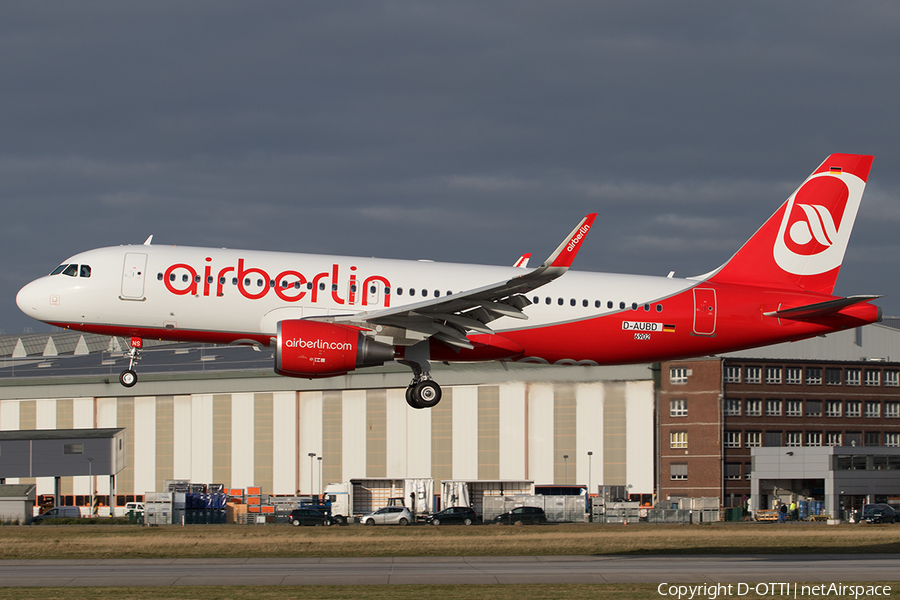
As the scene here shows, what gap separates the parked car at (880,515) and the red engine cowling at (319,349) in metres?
52.3

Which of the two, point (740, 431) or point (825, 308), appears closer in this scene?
point (825, 308)

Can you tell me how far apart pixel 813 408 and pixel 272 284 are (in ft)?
249

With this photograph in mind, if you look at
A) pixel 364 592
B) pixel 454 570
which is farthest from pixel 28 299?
pixel 454 570

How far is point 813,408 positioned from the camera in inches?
3890

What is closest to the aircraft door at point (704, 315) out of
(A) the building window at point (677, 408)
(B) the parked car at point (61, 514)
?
(A) the building window at point (677, 408)

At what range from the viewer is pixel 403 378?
86.2m

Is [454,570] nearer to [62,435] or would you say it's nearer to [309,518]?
[309,518]

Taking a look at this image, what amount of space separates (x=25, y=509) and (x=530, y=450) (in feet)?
117

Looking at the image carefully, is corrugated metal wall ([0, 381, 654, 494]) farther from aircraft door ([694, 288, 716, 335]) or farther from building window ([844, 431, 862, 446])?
aircraft door ([694, 288, 716, 335])

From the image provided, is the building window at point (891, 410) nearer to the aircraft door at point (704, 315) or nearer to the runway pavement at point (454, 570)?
the runway pavement at point (454, 570)

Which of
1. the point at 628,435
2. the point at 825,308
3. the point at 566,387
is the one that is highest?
the point at 825,308

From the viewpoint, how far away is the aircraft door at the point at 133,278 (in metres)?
35.8

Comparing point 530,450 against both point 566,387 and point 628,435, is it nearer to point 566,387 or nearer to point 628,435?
point 628,435

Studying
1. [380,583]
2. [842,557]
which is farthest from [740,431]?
[380,583]
